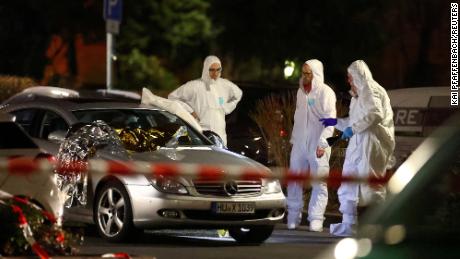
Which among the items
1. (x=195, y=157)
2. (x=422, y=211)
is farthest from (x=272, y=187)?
(x=422, y=211)

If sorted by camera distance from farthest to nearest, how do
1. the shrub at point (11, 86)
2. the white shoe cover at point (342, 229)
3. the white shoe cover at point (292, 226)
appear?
the shrub at point (11, 86) < the white shoe cover at point (292, 226) < the white shoe cover at point (342, 229)

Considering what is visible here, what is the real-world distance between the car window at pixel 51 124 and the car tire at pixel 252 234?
2079mm

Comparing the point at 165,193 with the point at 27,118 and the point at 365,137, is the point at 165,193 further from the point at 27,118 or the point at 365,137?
the point at 27,118

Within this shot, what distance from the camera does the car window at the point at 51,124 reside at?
14188 mm

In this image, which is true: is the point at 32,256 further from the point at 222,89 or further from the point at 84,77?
Answer: the point at 84,77

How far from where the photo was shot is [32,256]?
8.98 meters

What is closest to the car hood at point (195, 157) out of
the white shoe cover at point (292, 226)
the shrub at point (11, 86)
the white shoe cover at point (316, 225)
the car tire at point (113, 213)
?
the car tire at point (113, 213)

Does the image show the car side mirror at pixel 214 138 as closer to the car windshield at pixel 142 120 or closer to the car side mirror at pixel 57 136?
the car windshield at pixel 142 120

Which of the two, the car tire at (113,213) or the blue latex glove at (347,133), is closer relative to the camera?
the car tire at (113,213)

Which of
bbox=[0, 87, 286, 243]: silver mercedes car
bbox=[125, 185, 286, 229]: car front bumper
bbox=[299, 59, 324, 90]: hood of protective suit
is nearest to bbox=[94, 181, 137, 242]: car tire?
bbox=[0, 87, 286, 243]: silver mercedes car

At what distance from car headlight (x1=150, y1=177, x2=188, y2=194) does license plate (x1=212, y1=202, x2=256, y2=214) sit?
324 mm

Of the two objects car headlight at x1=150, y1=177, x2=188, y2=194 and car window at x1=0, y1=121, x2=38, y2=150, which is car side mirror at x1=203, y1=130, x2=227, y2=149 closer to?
car headlight at x1=150, y1=177, x2=188, y2=194

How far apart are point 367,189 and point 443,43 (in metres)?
28.4

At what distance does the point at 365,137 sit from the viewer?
13.9 m
